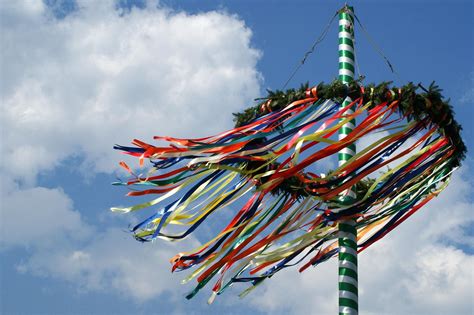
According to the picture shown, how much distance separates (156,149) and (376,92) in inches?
129

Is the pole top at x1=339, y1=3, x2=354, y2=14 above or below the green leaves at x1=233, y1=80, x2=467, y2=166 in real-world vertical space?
above

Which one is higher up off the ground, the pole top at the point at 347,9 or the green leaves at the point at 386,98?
the pole top at the point at 347,9

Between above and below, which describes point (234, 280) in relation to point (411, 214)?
below

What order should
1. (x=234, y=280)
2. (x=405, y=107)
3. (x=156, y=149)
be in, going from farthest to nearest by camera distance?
(x=234, y=280) → (x=405, y=107) → (x=156, y=149)

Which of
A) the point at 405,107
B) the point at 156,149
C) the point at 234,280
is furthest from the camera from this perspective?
the point at 234,280

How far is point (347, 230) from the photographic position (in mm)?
13797

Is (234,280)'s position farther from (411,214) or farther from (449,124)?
(449,124)

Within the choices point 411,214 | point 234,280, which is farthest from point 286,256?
point 411,214

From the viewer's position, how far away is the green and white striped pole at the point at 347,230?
13.3m

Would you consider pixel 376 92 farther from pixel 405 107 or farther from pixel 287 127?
pixel 287 127

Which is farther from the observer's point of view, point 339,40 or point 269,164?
point 339,40

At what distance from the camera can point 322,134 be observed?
12938 mm

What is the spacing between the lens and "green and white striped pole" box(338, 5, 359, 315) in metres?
13.3

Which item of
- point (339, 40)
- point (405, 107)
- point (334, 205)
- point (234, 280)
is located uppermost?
point (339, 40)
